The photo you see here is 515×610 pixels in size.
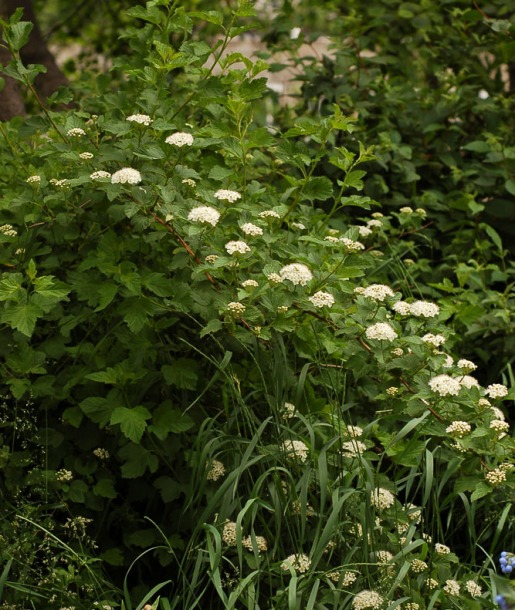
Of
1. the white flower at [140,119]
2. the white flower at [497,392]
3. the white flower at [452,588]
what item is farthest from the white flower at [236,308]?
the white flower at [452,588]

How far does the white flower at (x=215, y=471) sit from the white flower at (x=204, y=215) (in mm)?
682

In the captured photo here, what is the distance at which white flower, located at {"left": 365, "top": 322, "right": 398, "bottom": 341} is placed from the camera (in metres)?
2.75

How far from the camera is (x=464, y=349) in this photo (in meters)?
3.90

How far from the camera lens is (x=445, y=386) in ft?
8.86

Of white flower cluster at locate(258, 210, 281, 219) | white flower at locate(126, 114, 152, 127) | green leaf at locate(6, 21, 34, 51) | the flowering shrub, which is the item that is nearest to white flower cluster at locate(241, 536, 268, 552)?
the flowering shrub

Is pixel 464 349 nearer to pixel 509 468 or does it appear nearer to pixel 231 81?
pixel 509 468

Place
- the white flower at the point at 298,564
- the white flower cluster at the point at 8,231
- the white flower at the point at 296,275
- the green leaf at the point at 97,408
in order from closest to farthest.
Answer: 1. the white flower at the point at 298,564
2. the white flower at the point at 296,275
3. the green leaf at the point at 97,408
4. the white flower cluster at the point at 8,231

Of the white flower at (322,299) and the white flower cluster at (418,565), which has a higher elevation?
the white flower at (322,299)

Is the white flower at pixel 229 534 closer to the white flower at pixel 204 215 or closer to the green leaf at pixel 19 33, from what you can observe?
the white flower at pixel 204 215

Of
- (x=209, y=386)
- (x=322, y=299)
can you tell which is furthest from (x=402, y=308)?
(x=209, y=386)

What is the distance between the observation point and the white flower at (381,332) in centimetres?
275

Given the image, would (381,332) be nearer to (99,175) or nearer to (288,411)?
(288,411)

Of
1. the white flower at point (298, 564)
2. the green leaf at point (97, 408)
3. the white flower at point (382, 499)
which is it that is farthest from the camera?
the green leaf at point (97, 408)

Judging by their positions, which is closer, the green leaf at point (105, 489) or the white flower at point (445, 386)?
the white flower at point (445, 386)
